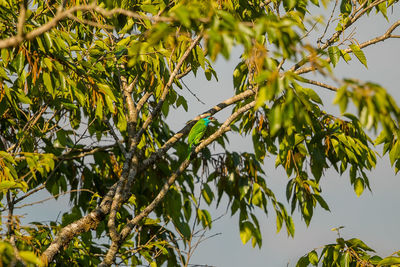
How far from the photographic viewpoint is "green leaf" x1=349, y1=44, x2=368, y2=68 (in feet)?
15.9

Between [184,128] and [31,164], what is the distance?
1.93 m

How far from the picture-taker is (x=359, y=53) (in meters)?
4.88

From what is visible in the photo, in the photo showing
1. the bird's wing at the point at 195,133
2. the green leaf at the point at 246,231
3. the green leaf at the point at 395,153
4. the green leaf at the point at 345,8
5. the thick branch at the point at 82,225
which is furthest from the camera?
the bird's wing at the point at 195,133

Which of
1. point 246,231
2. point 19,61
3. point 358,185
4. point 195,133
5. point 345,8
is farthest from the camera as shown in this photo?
point 195,133

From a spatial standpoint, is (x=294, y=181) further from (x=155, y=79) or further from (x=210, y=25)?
(x=210, y=25)

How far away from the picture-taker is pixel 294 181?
522 centimetres

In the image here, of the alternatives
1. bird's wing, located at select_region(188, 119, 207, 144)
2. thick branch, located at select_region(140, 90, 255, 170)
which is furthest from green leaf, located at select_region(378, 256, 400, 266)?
bird's wing, located at select_region(188, 119, 207, 144)

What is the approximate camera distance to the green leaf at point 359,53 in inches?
190

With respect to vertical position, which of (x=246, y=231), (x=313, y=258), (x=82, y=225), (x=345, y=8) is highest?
(x=345, y=8)

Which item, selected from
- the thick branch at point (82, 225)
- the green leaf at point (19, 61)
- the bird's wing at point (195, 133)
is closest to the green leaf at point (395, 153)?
the bird's wing at point (195, 133)

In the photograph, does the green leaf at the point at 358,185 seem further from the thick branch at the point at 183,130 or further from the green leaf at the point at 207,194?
the green leaf at the point at 207,194

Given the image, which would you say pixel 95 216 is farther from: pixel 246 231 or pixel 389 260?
pixel 389 260

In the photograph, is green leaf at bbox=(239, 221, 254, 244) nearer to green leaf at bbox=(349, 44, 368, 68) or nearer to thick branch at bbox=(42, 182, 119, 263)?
thick branch at bbox=(42, 182, 119, 263)

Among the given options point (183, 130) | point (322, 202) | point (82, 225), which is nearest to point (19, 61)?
point (82, 225)
